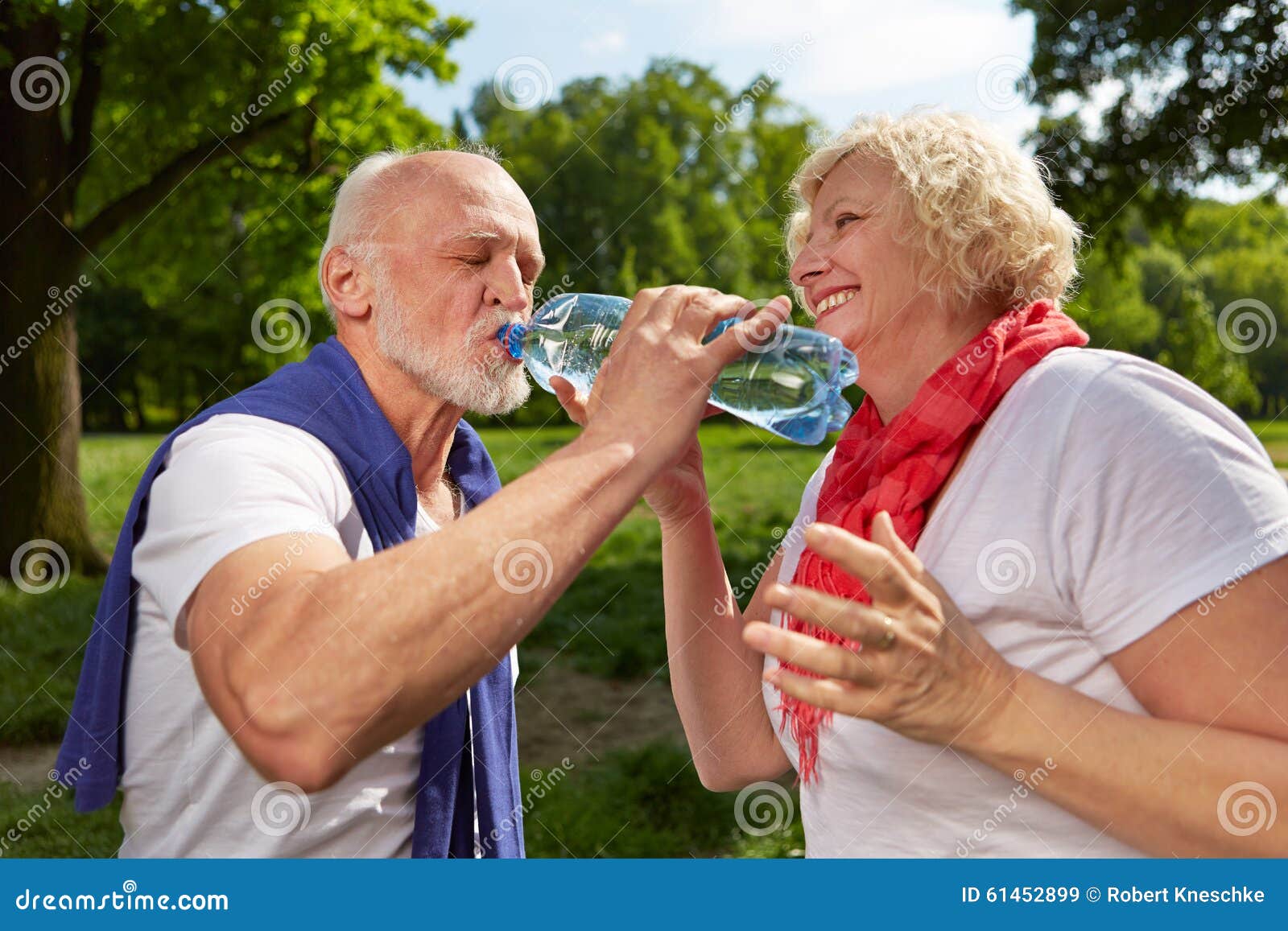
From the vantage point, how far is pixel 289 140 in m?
10.6

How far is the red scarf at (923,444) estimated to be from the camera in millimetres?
2197

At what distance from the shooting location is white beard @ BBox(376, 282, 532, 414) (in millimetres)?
2621

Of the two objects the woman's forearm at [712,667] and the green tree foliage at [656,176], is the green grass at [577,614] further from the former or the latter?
the green tree foliage at [656,176]

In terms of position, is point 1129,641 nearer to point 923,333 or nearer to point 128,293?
point 923,333

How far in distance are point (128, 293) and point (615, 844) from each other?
33.8 meters

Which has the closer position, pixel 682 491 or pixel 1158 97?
pixel 682 491
